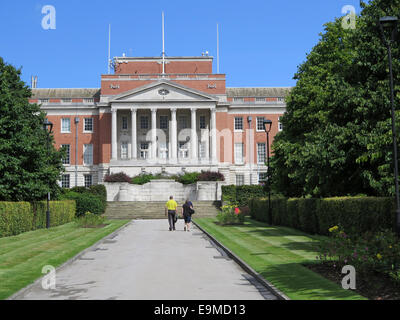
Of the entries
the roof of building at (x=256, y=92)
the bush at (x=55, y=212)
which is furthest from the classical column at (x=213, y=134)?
the bush at (x=55, y=212)

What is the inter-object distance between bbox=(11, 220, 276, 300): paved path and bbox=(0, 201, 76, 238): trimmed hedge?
26.1 feet

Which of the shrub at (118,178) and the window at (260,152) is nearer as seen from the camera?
the shrub at (118,178)

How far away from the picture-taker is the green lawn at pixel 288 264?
29.9ft

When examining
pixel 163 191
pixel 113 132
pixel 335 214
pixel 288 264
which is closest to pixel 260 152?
pixel 163 191

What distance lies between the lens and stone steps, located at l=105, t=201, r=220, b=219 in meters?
48.1

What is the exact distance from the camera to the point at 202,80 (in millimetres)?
76562

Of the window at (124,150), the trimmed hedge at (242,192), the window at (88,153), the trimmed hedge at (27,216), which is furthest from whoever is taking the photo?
the window at (88,153)

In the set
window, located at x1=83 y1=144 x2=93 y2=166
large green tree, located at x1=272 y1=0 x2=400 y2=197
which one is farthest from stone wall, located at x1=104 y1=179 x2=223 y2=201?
large green tree, located at x1=272 y1=0 x2=400 y2=197

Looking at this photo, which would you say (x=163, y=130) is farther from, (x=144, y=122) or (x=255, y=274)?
(x=255, y=274)

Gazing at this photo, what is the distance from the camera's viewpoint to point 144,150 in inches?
3000

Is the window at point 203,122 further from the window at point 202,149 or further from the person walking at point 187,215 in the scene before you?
the person walking at point 187,215

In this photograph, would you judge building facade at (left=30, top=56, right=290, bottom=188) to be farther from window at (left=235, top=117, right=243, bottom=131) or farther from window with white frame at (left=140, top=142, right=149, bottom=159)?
window at (left=235, top=117, right=243, bottom=131)

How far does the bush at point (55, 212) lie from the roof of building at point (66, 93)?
43.9 meters
